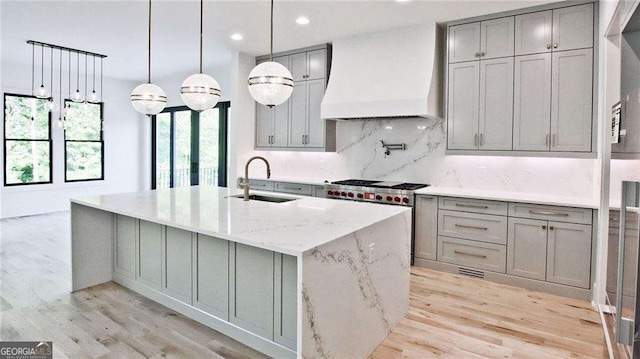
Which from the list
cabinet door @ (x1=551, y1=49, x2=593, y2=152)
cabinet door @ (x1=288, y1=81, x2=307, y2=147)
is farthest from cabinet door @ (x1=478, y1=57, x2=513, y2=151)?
cabinet door @ (x1=288, y1=81, x2=307, y2=147)

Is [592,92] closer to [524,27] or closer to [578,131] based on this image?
[578,131]

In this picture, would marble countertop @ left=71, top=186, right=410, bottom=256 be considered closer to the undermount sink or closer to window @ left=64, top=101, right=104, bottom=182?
the undermount sink

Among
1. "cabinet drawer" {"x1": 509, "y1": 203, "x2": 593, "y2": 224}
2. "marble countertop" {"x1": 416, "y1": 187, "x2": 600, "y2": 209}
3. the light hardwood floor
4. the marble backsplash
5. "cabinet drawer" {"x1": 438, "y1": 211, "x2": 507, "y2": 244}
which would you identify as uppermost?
the marble backsplash

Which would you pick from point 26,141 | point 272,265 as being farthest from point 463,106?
point 26,141

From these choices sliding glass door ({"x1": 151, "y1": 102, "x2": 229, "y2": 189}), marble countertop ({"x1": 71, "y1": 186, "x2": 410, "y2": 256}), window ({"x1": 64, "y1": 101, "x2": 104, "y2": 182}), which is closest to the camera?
marble countertop ({"x1": 71, "y1": 186, "x2": 410, "y2": 256})

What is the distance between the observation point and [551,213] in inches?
141

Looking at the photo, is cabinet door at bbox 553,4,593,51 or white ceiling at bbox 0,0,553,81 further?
white ceiling at bbox 0,0,553,81

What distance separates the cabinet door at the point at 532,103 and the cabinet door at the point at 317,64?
2.36 meters

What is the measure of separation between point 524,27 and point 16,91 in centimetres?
792

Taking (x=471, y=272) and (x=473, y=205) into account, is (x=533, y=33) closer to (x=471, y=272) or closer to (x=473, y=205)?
(x=473, y=205)

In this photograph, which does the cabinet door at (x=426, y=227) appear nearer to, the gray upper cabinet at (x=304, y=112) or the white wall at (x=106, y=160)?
the gray upper cabinet at (x=304, y=112)

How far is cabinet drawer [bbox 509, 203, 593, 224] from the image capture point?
344 cm

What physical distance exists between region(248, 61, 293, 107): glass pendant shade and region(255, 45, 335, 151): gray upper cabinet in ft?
9.01

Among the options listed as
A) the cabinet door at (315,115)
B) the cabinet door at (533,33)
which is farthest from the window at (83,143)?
the cabinet door at (533,33)
